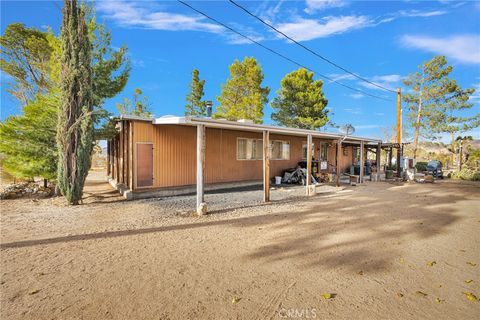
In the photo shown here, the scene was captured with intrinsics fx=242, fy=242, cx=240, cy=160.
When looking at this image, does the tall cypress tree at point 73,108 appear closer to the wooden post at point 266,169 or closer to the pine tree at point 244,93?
the wooden post at point 266,169

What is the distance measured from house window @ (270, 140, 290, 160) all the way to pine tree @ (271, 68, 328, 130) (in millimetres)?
11095

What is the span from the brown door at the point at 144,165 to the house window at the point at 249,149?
4.30 m

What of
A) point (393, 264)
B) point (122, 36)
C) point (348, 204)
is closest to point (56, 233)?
point (393, 264)

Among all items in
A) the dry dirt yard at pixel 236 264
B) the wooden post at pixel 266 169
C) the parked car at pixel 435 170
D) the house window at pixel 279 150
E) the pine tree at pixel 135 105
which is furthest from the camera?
the pine tree at pixel 135 105

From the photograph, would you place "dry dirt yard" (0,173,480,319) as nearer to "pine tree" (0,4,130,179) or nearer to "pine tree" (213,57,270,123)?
"pine tree" (0,4,130,179)

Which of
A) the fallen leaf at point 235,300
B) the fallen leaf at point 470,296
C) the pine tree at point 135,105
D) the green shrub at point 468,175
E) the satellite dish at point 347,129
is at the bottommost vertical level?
the fallen leaf at point 470,296

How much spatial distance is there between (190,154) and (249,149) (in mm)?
3389

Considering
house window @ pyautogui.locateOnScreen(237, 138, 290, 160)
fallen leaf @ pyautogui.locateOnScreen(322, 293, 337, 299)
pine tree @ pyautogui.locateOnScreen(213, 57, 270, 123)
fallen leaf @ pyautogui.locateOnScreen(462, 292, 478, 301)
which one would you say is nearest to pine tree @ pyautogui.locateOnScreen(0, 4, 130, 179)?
house window @ pyautogui.locateOnScreen(237, 138, 290, 160)

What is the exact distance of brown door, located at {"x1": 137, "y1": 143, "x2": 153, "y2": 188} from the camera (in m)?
8.85

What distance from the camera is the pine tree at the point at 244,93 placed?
2375cm

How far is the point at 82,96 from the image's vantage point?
7.73 meters

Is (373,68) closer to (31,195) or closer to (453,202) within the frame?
(453,202)

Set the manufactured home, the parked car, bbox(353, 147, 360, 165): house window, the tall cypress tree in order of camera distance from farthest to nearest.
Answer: bbox(353, 147, 360, 165): house window, the parked car, the manufactured home, the tall cypress tree

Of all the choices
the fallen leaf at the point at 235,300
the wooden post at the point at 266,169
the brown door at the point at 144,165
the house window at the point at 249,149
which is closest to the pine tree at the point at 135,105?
the house window at the point at 249,149
